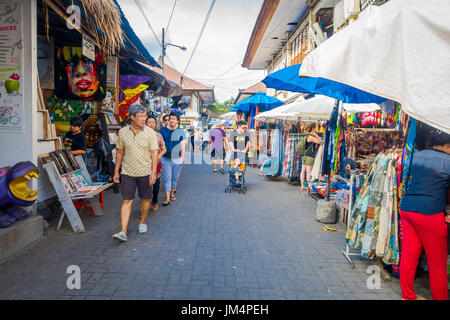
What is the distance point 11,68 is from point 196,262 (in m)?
3.90

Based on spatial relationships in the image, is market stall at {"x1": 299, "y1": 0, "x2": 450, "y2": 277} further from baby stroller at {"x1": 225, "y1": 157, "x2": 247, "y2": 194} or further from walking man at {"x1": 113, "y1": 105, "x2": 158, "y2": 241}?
baby stroller at {"x1": 225, "y1": 157, "x2": 247, "y2": 194}

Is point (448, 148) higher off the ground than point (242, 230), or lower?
higher

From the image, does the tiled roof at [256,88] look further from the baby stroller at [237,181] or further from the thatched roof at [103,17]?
the thatched roof at [103,17]

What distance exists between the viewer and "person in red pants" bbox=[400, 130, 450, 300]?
110 inches

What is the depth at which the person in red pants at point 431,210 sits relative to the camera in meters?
2.79

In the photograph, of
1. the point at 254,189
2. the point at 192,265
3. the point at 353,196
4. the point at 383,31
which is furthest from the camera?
the point at 254,189

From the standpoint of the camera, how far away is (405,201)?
301 cm

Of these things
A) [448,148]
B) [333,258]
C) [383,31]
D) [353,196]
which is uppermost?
[383,31]

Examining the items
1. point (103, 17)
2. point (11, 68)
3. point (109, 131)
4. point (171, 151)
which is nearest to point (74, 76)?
point (109, 131)

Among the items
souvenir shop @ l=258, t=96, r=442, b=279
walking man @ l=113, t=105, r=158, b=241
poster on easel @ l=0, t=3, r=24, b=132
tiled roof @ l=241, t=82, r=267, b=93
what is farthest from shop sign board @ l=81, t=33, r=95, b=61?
tiled roof @ l=241, t=82, r=267, b=93

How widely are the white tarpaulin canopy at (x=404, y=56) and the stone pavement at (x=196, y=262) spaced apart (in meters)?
2.13
